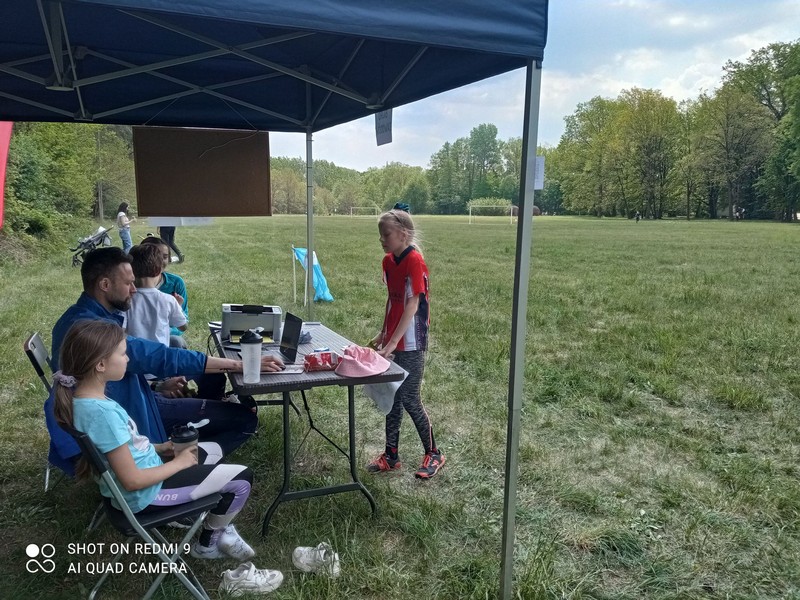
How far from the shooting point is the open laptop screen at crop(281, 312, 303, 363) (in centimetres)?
293

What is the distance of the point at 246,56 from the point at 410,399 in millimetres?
2043

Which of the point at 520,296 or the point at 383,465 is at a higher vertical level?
the point at 520,296

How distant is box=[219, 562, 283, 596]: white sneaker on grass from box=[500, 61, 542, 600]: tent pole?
0.95 meters

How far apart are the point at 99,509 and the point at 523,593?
205cm

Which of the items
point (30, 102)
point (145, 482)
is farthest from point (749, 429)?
point (30, 102)

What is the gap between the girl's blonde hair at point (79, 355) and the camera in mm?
1959

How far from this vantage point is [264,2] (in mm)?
1780

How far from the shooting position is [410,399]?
136 inches

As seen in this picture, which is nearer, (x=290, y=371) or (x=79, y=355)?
(x=79, y=355)

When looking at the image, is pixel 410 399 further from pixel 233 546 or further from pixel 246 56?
pixel 246 56

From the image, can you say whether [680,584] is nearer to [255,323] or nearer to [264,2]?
[255,323]

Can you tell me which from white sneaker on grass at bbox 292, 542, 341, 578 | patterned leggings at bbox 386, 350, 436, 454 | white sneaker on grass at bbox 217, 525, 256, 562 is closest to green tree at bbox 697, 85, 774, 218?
patterned leggings at bbox 386, 350, 436, 454

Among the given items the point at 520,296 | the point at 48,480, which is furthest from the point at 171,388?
the point at 520,296

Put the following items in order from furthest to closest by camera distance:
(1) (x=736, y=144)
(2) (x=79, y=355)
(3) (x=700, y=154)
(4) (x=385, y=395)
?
(3) (x=700, y=154)
(1) (x=736, y=144)
(4) (x=385, y=395)
(2) (x=79, y=355)
